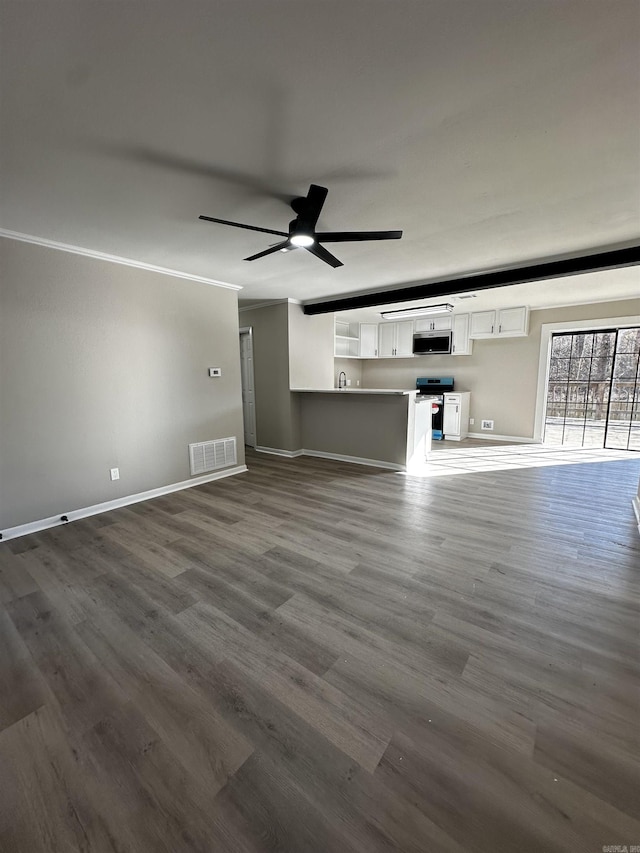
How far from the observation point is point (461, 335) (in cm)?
674

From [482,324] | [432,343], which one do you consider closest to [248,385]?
[432,343]

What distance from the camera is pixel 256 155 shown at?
73.6 inches

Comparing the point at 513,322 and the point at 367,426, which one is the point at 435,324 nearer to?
the point at 513,322

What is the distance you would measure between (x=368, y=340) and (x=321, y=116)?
6100 millimetres

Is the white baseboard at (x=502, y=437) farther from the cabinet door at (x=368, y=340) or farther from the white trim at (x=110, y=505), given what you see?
the white trim at (x=110, y=505)

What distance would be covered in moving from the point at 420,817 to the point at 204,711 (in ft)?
2.83

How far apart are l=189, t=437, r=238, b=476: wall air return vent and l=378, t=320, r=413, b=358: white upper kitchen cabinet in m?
4.40

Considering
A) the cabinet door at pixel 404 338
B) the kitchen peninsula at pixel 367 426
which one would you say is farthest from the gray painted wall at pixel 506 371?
the kitchen peninsula at pixel 367 426

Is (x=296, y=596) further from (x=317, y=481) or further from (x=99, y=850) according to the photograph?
(x=317, y=481)

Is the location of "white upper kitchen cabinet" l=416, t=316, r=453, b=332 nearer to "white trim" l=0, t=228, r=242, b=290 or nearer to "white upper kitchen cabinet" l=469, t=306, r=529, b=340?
"white upper kitchen cabinet" l=469, t=306, r=529, b=340

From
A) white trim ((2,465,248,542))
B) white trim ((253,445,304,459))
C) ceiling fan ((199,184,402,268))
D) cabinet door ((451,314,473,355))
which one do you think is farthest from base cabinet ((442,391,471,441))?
ceiling fan ((199,184,402,268))

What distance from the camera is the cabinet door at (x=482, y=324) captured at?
637 cm

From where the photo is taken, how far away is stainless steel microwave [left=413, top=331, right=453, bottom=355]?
6887 mm

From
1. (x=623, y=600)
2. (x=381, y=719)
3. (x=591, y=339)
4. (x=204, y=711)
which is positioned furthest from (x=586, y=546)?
(x=591, y=339)
